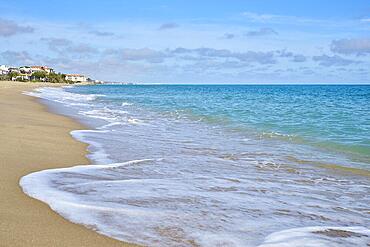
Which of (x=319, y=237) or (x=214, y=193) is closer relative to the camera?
(x=319, y=237)

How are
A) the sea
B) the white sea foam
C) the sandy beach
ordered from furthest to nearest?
the sea, the white sea foam, the sandy beach

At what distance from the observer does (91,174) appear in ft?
24.2

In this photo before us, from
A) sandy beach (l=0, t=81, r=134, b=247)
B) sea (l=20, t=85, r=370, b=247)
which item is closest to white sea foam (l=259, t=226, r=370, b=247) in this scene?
sea (l=20, t=85, r=370, b=247)

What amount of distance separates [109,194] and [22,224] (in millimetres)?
1670

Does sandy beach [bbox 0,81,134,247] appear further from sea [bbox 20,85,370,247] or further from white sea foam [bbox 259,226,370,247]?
white sea foam [bbox 259,226,370,247]

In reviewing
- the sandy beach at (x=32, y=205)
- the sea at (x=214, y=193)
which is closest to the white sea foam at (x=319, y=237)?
the sea at (x=214, y=193)

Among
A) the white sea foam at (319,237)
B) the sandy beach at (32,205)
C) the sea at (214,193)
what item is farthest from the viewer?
the sea at (214,193)

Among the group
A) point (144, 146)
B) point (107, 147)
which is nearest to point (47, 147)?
point (107, 147)

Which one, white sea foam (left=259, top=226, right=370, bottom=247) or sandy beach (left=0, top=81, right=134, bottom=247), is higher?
sandy beach (left=0, top=81, right=134, bottom=247)

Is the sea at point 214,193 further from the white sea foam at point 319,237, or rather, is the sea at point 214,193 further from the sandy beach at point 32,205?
the sandy beach at point 32,205

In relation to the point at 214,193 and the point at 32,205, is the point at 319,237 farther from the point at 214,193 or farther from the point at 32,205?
the point at 32,205

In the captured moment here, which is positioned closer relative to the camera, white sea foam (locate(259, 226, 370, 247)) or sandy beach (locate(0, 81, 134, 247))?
sandy beach (locate(0, 81, 134, 247))

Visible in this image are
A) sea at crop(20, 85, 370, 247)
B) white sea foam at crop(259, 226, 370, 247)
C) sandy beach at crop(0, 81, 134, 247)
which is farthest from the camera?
sea at crop(20, 85, 370, 247)

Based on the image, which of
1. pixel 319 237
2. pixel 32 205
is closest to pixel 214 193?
pixel 319 237
